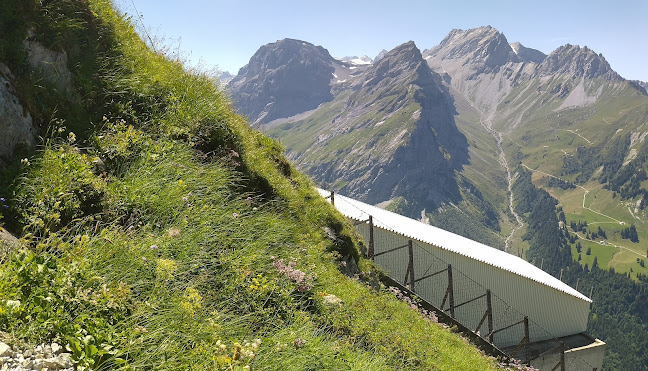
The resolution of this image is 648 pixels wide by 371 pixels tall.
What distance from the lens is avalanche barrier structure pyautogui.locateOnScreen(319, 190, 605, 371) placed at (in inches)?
894

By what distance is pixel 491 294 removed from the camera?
26516 mm

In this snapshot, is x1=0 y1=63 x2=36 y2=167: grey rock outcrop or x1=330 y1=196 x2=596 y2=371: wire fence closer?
x1=0 y1=63 x2=36 y2=167: grey rock outcrop

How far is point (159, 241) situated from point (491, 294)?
83.1 feet

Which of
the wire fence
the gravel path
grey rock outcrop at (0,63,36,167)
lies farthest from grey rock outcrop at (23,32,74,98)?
the wire fence

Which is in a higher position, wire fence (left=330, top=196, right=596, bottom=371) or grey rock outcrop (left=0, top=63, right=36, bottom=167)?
grey rock outcrop (left=0, top=63, right=36, bottom=167)

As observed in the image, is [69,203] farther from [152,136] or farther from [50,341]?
[152,136]

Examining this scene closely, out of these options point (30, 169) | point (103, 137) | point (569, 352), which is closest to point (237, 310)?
point (30, 169)

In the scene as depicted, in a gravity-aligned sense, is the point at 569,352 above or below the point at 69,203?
below

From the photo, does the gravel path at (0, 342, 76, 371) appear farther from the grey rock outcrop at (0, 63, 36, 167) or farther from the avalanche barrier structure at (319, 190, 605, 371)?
the avalanche barrier structure at (319, 190, 605, 371)

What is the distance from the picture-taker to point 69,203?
194 inches

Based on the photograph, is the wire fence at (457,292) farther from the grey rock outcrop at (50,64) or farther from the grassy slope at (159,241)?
Answer: the grey rock outcrop at (50,64)

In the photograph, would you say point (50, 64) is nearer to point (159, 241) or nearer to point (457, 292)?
point (159, 241)

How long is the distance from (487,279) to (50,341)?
26093 millimetres

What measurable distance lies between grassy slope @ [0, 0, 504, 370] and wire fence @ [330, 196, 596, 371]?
1238cm
